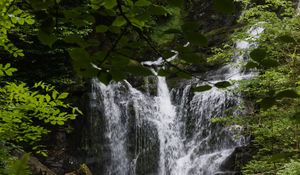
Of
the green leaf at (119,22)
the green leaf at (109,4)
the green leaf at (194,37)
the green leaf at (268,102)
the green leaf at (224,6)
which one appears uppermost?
the green leaf at (109,4)

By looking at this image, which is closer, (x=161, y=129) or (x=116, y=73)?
(x=116, y=73)

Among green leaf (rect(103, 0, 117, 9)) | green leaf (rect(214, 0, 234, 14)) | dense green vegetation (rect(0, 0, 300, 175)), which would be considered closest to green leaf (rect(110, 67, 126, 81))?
dense green vegetation (rect(0, 0, 300, 175))

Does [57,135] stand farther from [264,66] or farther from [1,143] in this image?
[264,66]

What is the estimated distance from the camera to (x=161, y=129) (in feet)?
37.0

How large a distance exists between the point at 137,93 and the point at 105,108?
3.66ft

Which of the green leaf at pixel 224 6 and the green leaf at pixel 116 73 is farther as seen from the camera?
the green leaf at pixel 116 73

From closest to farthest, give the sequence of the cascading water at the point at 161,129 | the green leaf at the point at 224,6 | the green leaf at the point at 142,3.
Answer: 1. the green leaf at the point at 224,6
2. the green leaf at the point at 142,3
3. the cascading water at the point at 161,129

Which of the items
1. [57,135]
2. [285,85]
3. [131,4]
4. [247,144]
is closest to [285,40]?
[131,4]

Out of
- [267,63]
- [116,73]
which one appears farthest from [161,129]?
[267,63]

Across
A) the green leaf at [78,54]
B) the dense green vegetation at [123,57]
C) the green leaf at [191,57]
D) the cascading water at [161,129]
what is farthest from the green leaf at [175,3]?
the cascading water at [161,129]

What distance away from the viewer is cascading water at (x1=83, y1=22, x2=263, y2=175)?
10.2 m

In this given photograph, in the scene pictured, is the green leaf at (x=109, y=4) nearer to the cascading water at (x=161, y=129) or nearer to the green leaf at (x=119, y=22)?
the green leaf at (x=119, y=22)

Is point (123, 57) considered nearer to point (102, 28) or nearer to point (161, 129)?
point (102, 28)

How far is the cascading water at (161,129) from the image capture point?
33.3ft
